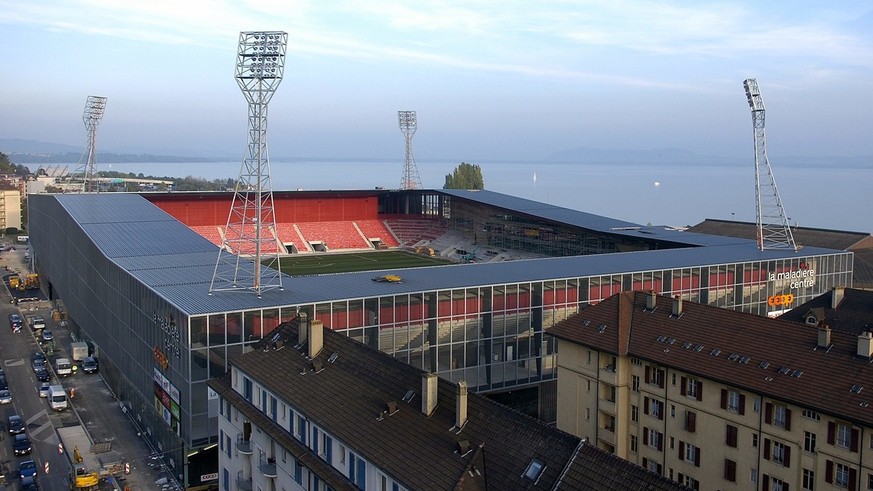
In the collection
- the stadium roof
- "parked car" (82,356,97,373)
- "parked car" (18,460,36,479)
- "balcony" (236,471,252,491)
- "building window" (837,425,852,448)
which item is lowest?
"parked car" (18,460,36,479)

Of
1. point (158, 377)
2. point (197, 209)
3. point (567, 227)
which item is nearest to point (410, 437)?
point (158, 377)

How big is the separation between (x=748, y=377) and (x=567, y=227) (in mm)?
41198

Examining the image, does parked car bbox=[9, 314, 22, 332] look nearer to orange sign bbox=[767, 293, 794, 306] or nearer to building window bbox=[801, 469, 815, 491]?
orange sign bbox=[767, 293, 794, 306]

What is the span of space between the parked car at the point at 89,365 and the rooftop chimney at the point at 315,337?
Result: 24.5m

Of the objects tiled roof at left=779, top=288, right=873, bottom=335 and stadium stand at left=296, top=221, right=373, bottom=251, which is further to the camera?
stadium stand at left=296, top=221, right=373, bottom=251

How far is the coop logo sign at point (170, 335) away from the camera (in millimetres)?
28617

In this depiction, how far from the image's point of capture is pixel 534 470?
1565cm

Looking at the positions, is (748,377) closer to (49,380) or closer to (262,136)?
(262,136)

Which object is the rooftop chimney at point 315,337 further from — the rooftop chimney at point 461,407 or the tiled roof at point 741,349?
the tiled roof at point 741,349

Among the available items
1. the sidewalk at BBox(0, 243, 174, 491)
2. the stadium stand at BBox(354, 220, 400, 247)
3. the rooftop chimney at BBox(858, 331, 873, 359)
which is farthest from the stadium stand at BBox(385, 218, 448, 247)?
the rooftop chimney at BBox(858, 331, 873, 359)

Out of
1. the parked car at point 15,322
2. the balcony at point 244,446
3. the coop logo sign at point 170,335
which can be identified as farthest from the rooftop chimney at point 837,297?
the parked car at point 15,322

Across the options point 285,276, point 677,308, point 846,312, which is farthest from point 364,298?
point 846,312

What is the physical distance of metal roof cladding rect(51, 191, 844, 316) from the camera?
30.9m

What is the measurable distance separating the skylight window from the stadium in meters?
10.2
